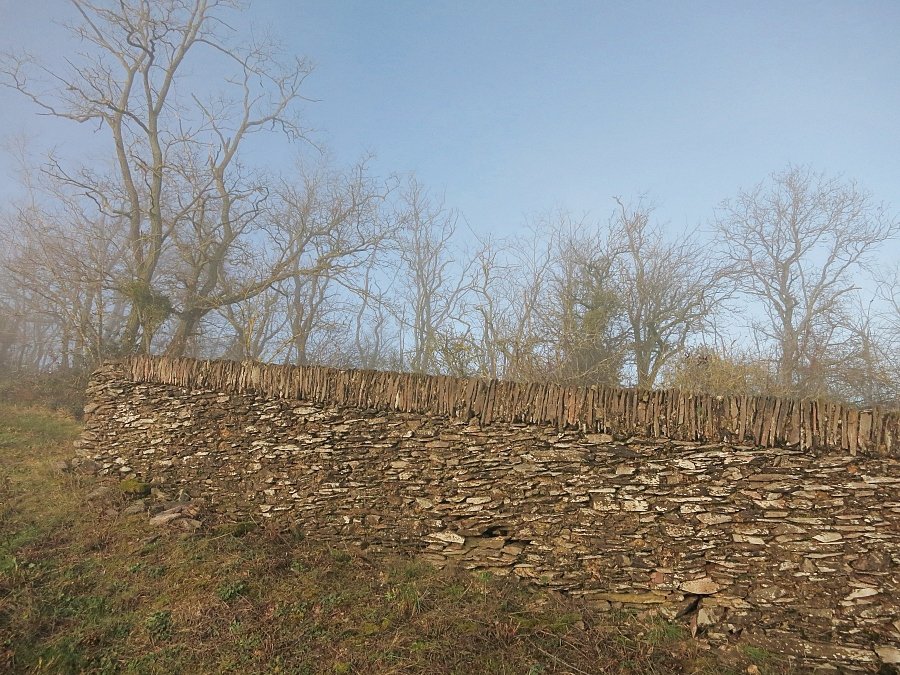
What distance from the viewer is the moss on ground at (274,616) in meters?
4.75

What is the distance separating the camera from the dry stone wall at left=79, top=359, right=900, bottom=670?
15.7 feet

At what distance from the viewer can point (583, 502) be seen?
5.70 metres

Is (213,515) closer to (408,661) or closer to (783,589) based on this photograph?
(408,661)

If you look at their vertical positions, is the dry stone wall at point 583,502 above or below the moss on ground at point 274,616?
above

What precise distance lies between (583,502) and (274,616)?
3.19 meters

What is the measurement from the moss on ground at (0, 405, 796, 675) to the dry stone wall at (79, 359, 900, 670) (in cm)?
30

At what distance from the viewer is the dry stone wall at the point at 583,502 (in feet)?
15.7

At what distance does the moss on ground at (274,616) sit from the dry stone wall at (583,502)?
0.99 feet

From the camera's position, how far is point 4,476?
8414 millimetres

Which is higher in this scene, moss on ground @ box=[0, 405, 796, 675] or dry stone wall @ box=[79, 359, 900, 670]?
dry stone wall @ box=[79, 359, 900, 670]

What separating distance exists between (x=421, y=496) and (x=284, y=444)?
2006 millimetres

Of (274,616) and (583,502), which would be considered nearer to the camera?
(274,616)

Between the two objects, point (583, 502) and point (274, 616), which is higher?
point (583, 502)

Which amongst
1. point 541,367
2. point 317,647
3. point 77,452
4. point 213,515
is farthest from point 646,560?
point 77,452
